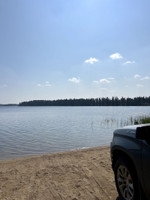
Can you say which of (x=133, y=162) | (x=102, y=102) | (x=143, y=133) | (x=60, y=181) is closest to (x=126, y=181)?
(x=133, y=162)

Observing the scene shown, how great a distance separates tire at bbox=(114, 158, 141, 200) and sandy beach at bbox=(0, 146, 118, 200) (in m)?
0.47

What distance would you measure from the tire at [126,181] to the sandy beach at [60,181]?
18.4 inches

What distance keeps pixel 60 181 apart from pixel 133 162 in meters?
2.41

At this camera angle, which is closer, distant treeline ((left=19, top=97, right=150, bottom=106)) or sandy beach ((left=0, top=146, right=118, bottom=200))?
sandy beach ((left=0, top=146, right=118, bottom=200))

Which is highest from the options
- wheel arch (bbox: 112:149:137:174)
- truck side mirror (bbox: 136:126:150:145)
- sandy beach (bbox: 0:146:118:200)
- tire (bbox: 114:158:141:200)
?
truck side mirror (bbox: 136:126:150:145)

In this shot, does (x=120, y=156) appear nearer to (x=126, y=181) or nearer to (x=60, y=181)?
(x=126, y=181)

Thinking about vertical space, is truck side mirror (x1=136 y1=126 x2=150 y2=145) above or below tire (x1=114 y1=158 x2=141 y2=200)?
above

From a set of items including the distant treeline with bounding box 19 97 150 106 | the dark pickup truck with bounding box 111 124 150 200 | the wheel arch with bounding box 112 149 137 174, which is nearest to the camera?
the dark pickup truck with bounding box 111 124 150 200

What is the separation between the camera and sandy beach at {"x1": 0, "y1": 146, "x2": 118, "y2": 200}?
11.2 ft

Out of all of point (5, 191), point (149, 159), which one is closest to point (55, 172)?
point (5, 191)

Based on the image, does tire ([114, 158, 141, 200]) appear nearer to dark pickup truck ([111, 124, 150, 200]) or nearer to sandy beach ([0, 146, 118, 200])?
dark pickup truck ([111, 124, 150, 200])

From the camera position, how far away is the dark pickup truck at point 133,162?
7.16ft

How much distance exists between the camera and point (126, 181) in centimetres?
275

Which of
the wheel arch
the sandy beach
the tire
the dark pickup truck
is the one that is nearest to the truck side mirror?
the dark pickup truck
